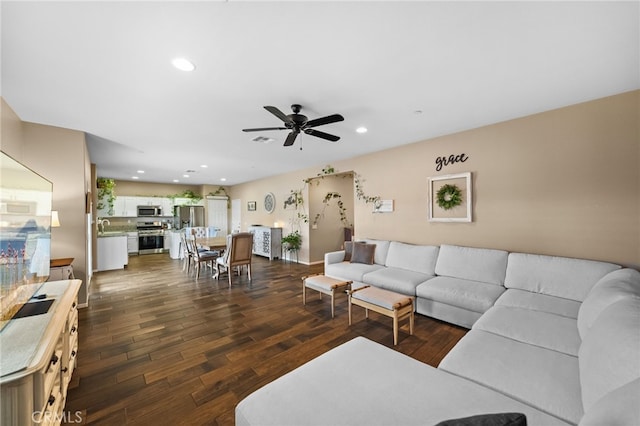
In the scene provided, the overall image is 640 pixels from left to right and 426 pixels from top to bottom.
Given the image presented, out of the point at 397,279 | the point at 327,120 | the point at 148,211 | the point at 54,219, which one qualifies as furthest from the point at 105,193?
the point at 397,279

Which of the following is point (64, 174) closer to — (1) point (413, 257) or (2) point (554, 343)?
(1) point (413, 257)

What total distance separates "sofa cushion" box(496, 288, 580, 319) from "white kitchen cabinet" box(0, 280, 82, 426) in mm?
3373

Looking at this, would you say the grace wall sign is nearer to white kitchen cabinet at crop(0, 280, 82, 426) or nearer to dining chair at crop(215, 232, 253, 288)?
dining chair at crop(215, 232, 253, 288)

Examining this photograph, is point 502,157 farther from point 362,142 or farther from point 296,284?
point 296,284

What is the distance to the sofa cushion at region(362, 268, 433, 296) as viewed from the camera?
3320 mm

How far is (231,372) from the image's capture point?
2.18 m

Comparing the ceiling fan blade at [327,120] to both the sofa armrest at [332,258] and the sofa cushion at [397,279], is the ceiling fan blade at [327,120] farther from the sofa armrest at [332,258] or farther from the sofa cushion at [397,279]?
the sofa armrest at [332,258]

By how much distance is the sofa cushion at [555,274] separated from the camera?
8.21ft

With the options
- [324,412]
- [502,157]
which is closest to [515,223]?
[502,157]

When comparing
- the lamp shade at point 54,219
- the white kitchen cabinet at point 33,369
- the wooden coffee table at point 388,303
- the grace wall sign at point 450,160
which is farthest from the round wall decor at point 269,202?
the white kitchen cabinet at point 33,369

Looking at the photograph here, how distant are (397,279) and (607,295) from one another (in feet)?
6.50

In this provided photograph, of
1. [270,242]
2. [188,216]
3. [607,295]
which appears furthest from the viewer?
[188,216]

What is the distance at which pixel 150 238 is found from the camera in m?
8.42

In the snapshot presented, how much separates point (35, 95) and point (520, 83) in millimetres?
4736
